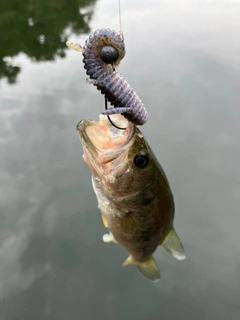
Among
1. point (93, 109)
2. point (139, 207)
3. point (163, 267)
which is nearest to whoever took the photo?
point (139, 207)

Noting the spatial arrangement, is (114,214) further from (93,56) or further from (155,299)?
(155,299)

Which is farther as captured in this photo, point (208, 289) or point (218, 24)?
point (218, 24)

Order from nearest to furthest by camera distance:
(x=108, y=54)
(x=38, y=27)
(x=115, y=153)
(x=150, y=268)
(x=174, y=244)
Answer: (x=108, y=54) → (x=115, y=153) → (x=174, y=244) → (x=150, y=268) → (x=38, y=27)

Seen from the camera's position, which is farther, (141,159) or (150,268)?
(150,268)

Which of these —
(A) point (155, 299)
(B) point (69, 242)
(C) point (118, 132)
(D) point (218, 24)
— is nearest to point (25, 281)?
(B) point (69, 242)

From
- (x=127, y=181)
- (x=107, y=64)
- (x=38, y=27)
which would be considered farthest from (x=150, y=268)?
(x=38, y=27)

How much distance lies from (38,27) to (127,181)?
31.2 feet

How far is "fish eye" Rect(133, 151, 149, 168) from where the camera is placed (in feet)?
5.17

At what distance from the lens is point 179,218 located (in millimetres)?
4016

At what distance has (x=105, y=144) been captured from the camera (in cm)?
160

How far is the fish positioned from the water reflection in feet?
17.5

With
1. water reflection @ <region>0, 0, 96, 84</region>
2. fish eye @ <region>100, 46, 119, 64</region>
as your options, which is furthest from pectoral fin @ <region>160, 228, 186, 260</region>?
water reflection @ <region>0, 0, 96, 84</region>

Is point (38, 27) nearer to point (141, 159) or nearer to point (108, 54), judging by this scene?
point (141, 159)

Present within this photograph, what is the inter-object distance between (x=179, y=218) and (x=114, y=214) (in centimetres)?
241
